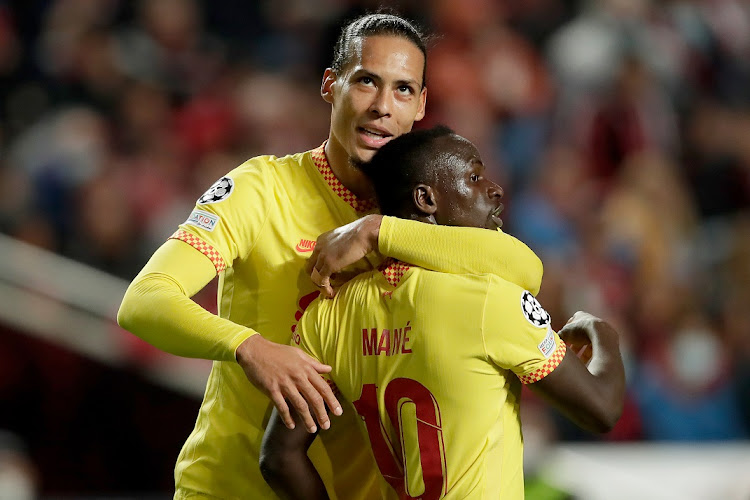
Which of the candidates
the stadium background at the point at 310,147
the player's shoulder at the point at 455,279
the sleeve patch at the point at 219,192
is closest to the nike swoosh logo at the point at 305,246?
the sleeve patch at the point at 219,192

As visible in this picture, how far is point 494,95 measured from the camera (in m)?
7.12

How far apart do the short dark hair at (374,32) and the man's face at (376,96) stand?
0.02 metres

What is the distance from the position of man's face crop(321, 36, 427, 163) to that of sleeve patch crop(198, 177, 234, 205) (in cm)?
33

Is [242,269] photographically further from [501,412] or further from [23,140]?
[23,140]

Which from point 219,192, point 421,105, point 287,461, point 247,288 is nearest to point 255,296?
point 247,288

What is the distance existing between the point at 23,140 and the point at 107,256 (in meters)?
1.27

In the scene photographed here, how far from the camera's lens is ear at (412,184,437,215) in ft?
7.97

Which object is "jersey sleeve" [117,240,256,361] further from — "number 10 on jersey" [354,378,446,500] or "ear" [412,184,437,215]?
"ear" [412,184,437,215]

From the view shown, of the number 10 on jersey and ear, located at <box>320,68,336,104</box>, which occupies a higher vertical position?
ear, located at <box>320,68,336,104</box>

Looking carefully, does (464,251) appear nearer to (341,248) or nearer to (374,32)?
(341,248)

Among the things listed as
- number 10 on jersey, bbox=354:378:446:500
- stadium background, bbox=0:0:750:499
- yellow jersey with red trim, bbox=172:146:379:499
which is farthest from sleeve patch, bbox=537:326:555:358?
stadium background, bbox=0:0:750:499

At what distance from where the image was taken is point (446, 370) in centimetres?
225

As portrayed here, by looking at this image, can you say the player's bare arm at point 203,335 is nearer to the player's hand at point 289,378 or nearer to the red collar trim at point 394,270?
the player's hand at point 289,378

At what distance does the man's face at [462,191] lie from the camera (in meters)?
2.41
